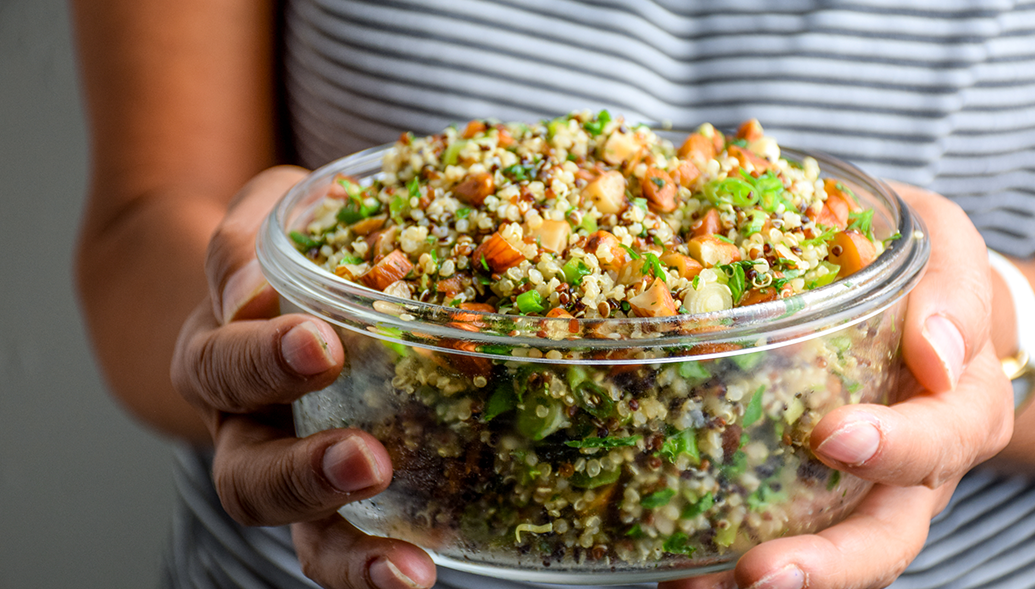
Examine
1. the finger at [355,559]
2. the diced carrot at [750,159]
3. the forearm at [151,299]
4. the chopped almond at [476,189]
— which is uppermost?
the diced carrot at [750,159]

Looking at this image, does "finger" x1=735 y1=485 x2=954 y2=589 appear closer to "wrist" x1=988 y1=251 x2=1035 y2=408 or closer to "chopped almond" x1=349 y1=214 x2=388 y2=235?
"wrist" x1=988 y1=251 x2=1035 y2=408

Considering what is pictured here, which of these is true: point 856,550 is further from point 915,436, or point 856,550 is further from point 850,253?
point 850,253

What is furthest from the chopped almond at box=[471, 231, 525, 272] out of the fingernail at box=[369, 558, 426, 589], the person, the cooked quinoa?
the person

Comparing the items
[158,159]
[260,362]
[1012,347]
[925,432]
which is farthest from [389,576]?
[158,159]

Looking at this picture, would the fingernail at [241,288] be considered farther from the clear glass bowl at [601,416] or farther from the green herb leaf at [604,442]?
the green herb leaf at [604,442]

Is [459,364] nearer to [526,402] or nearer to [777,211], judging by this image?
[526,402]

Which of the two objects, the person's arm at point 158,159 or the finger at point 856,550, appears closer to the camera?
the finger at point 856,550

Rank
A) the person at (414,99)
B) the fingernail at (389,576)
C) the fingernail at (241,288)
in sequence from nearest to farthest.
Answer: the fingernail at (389,576)
the fingernail at (241,288)
the person at (414,99)

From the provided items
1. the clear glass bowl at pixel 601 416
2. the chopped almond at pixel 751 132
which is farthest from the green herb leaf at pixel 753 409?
the chopped almond at pixel 751 132
